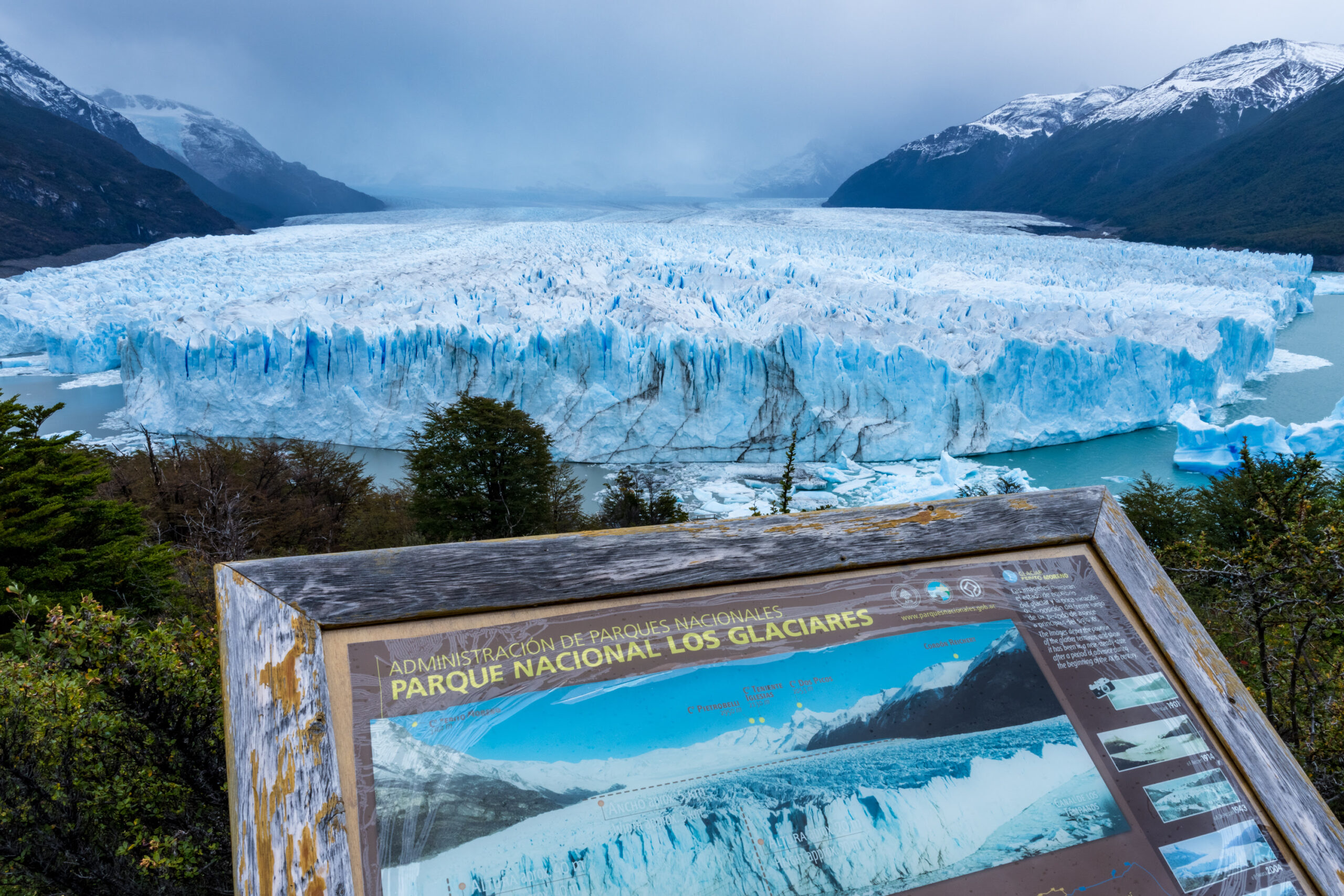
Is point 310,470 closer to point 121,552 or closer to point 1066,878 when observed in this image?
point 121,552

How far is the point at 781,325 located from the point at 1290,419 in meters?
10.6

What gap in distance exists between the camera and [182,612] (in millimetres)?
4297

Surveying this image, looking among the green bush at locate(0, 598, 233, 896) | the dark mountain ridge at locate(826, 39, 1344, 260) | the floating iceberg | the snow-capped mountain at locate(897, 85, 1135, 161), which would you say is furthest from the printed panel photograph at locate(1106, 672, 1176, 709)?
the snow-capped mountain at locate(897, 85, 1135, 161)

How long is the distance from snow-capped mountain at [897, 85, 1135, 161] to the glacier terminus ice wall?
6966 cm

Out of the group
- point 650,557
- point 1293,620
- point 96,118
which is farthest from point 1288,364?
point 96,118

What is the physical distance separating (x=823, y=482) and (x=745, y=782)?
10787mm

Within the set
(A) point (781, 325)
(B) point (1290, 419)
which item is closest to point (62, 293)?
(A) point (781, 325)

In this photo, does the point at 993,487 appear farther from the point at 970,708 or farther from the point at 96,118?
the point at 96,118

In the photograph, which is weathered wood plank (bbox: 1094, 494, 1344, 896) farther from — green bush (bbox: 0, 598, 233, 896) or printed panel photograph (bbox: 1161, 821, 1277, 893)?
green bush (bbox: 0, 598, 233, 896)

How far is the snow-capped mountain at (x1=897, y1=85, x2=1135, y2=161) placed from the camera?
77188mm

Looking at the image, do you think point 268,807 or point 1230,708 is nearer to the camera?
point 268,807

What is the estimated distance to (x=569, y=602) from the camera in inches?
56.9

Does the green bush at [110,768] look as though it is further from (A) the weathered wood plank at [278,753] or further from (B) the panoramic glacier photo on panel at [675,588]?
(A) the weathered wood plank at [278,753]

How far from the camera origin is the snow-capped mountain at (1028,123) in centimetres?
7719
